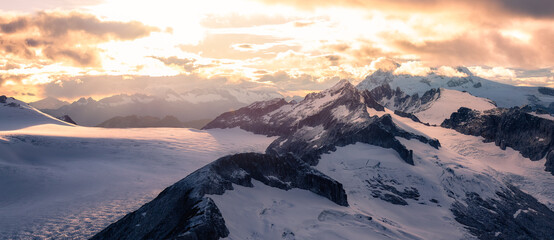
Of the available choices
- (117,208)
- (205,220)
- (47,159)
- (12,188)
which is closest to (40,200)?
(12,188)

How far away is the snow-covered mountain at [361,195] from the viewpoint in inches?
2146

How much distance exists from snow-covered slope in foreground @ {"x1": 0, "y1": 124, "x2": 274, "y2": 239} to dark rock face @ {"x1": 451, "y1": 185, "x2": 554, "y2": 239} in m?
84.4

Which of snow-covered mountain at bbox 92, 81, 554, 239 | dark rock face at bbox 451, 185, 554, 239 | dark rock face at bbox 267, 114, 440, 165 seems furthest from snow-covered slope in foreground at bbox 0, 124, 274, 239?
dark rock face at bbox 451, 185, 554, 239

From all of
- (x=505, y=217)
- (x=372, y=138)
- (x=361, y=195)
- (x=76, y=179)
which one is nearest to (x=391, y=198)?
(x=361, y=195)

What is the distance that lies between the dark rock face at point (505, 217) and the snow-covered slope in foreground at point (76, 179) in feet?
277

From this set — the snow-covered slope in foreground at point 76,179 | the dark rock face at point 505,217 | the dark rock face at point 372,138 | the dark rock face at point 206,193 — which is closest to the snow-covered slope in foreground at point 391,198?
the dark rock face at point 505,217

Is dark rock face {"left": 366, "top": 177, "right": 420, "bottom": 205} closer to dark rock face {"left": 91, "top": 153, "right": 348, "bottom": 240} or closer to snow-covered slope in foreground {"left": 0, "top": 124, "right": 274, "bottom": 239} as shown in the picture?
dark rock face {"left": 91, "top": 153, "right": 348, "bottom": 240}

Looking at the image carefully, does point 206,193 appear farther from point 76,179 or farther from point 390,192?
point 390,192

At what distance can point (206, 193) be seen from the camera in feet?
185

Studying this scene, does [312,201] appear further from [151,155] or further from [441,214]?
[151,155]

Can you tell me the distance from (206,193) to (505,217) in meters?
95.8

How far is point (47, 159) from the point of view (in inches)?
4643

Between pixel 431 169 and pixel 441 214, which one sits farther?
pixel 431 169

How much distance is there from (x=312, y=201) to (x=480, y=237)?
49.0 m
